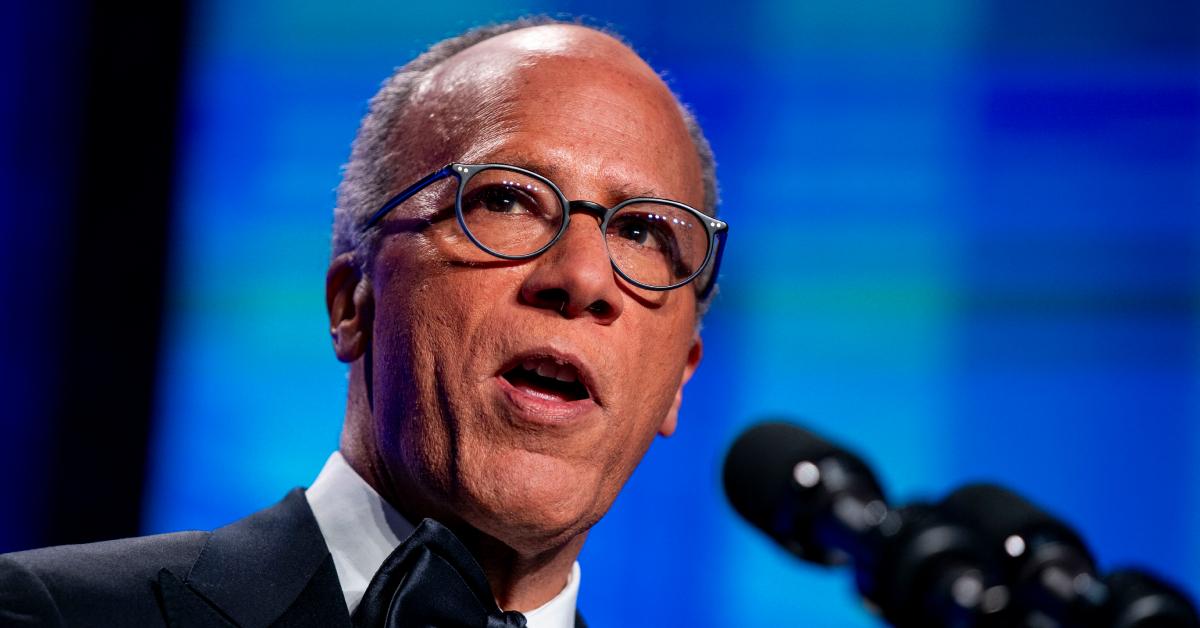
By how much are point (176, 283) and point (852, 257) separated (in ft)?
6.47

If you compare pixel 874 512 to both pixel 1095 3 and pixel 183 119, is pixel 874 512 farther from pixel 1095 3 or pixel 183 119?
pixel 1095 3

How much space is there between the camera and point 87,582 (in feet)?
4.86

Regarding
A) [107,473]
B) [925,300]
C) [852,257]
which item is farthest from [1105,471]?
[107,473]

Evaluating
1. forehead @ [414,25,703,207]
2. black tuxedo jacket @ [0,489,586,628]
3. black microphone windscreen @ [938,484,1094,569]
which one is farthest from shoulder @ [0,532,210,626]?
black microphone windscreen @ [938,484,1094,569]

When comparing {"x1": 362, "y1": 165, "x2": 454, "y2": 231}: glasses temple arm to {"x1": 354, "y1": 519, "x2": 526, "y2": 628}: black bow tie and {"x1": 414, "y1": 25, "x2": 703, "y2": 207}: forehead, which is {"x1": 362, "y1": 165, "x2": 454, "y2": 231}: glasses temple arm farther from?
{"x1": 354, "y1": 519, "x2": 526, "y2": 628}: black bow tie

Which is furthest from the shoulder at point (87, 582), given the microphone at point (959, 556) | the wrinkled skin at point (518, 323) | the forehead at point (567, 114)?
the microphone at point (959, 556)

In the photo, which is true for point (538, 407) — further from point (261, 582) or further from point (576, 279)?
point (261, 582)

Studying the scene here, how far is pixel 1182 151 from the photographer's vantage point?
3.79 m

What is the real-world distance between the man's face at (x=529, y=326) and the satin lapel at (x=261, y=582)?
0.16m

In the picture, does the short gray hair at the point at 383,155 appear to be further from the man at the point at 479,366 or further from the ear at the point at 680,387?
the ear at the point at 680,387

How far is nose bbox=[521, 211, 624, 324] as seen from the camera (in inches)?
62.9

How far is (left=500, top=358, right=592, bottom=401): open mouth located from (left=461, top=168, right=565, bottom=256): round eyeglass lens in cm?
16

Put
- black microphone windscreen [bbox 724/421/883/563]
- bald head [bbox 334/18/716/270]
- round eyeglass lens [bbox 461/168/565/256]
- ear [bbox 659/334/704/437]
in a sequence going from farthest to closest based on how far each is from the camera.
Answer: ear [bbox 659/334/704/437], bald head [bbox 334/18/716/270], round eyeglass lens [bbox 461/168/565/256], black microphone windscreen [bbox 724/421/883/563]

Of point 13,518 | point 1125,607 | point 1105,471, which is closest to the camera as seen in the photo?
point 1125,607
